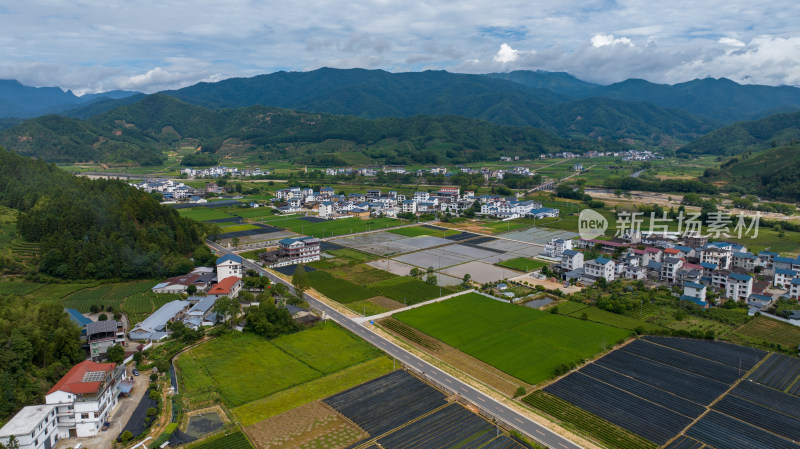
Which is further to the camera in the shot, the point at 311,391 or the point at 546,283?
the point at 546,283

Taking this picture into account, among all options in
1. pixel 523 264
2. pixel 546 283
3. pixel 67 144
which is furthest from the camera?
pixel 67 144

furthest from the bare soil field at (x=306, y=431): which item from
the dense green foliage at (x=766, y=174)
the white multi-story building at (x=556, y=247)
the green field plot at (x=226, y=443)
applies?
the dense green foliage at (x=766, y=174)

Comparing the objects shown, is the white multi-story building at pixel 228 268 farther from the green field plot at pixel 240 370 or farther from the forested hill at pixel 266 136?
the forested hill at pixel 266 136

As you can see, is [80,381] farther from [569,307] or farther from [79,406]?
[569,307]

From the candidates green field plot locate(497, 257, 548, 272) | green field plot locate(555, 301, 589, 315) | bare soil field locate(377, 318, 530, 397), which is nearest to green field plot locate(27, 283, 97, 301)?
bare soil field locate(377, 318, 530, 397)

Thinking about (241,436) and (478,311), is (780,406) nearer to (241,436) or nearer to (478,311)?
(478,311)

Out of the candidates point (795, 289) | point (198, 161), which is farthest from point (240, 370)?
point (198, 161)
